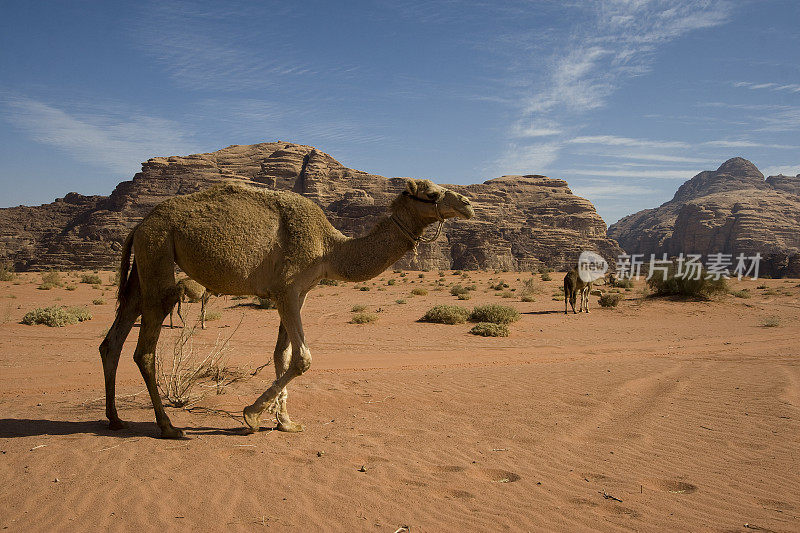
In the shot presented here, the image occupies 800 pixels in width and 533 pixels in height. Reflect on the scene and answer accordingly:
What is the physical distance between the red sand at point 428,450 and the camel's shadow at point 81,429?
3 cm

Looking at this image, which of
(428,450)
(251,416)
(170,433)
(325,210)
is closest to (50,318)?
(170,433)

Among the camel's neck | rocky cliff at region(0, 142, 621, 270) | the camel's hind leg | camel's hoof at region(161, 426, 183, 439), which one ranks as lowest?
camel's hoof at region(161, 426, 183, 439)

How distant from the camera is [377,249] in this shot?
5348mm

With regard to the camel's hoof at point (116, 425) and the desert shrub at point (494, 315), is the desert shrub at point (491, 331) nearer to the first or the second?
the desert shrub at point (494, 315)

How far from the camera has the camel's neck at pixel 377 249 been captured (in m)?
5.31

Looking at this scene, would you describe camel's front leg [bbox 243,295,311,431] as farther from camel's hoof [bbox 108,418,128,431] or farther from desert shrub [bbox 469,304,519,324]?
desert shrub [bbox 469,304,519,324]

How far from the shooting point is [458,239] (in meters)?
103

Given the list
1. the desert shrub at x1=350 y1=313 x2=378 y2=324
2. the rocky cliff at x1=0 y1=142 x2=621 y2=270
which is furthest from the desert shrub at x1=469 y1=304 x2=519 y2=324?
the rocky cliff at x1=0 y1=142 x2=621 y2=270

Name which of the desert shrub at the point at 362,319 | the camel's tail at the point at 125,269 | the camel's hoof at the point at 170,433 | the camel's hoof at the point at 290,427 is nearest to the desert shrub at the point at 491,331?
the desert shrub at the point at 362,319

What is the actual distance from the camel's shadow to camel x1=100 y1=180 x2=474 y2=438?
41 centimetres

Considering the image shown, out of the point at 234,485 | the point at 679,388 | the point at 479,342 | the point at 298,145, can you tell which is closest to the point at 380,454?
the point at 234,485

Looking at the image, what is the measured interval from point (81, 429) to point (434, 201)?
485 cm

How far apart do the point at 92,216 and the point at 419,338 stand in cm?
11735

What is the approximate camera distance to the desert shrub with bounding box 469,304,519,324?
18719 millimetres
